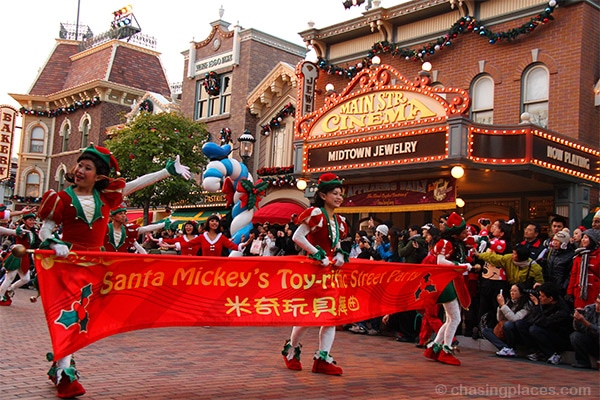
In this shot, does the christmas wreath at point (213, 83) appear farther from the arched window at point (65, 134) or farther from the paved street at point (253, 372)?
the paved street at point (253, 372)

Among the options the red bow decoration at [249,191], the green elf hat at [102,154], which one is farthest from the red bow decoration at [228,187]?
the green elf hat at [102,154]

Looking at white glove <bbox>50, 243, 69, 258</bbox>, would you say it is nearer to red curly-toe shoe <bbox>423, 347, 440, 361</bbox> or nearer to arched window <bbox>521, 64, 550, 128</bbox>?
red curly-toe shoe <bbox>423, 347, 440, 361</bbox>

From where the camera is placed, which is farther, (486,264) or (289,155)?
(289,155)

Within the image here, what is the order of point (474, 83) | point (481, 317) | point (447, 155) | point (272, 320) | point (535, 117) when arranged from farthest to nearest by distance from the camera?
point (474, 83) → point (535, 117) → point (447, 155) → point (481, 317) → point (272, 320)

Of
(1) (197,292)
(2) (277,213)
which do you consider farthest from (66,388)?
(2) (277,213)

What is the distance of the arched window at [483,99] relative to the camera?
16.6 metres

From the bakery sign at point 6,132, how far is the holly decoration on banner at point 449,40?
21165mm

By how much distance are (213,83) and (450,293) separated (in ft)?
66.5

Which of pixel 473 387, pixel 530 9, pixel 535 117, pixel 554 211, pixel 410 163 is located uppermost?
pixel 530 9

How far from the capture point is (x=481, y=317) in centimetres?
941

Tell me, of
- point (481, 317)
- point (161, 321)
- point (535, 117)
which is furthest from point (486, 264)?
point (535, 117)

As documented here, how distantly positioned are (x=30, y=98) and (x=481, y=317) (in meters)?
32.7

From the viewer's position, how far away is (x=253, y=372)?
646 cm

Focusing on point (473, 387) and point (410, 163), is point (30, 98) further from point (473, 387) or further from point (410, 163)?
point (473, 387)
